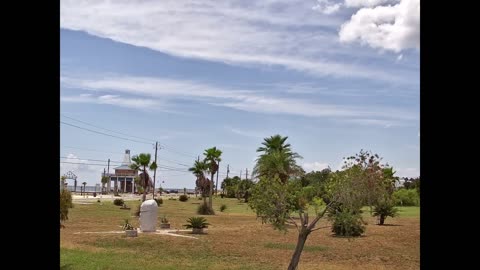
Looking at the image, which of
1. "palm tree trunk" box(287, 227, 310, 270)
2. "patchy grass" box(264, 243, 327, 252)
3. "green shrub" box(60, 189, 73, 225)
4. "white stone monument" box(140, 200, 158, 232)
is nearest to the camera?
"palm tree trunk" box(287, 227, 310, 270)

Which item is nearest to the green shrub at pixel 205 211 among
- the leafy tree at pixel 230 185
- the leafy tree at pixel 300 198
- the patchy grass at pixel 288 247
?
the patchy grass at pixel 288 247

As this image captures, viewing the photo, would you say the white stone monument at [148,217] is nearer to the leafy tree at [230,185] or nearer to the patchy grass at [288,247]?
the patchy grass at [288,247]

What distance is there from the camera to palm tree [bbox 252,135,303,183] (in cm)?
4022

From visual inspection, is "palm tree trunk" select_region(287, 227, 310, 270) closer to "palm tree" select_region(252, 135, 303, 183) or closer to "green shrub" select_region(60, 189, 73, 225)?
"green shrub" select_region(60, 189, 73, 225)

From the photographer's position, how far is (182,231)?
1132 inches

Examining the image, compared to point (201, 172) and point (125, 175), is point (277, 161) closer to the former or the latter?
point (201, 172)

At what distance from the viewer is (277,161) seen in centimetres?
4081

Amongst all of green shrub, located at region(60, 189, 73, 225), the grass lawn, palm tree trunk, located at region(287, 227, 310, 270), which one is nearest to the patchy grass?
the grass lawn

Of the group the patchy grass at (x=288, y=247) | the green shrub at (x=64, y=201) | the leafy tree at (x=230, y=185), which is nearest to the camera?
the green shrub at (x=64, y=201)

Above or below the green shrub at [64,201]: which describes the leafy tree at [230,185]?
below

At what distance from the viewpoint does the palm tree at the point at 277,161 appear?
40.2 meters
